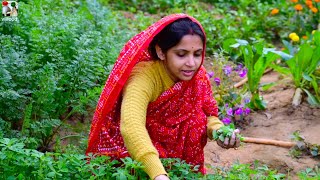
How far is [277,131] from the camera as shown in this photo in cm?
466

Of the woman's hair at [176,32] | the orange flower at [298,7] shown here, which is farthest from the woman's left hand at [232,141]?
the orange flower at [298,7]

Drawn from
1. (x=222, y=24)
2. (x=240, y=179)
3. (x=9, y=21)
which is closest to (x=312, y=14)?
(x=222, y=24)

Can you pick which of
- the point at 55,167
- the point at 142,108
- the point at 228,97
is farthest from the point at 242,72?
the point at 55,167

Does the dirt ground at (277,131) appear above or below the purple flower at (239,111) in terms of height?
below

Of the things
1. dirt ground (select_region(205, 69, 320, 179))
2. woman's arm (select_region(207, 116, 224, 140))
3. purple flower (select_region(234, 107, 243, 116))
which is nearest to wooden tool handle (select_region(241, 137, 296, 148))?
dirt ground (select_region(205, 69, 320, 179))

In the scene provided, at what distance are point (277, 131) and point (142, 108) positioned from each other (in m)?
1.98

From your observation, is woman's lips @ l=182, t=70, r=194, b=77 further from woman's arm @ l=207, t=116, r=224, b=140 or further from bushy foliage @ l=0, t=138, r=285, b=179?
bushy foliage @ l=0, t=138, r=285, b=179

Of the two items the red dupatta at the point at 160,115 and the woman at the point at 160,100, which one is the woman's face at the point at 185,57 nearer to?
the woman at the point at 160,100

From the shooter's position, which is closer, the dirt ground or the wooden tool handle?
the dirt ground

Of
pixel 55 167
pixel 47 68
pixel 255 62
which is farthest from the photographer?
pixel 255 62

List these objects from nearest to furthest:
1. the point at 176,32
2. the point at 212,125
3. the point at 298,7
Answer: the point at 176,32 → the point at 212,125 → the point at 298,7

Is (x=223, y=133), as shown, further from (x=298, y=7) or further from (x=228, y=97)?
(x=298, y=7)

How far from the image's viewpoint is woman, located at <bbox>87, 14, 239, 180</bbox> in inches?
116

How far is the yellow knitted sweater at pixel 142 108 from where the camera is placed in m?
2.81
